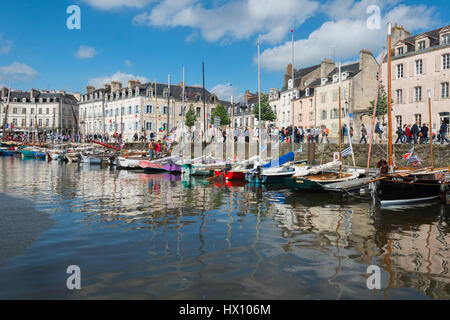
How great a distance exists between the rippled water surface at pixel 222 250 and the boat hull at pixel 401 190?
67 cm

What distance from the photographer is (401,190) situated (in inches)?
575

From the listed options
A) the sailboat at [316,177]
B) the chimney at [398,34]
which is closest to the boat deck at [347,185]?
the sailboat at [316,177]

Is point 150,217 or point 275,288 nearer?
point 275,288

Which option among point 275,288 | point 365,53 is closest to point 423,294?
point 275,288

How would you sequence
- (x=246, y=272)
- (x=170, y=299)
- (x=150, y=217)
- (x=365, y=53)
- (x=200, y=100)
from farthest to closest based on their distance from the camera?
1. (x=200, y=100)
2. (x=365, y=53)
3. (x=150, y=217)
4. (x=246, y=272)
5. (x=170, y=299)

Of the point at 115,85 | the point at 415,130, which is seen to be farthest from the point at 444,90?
the point at 115,85

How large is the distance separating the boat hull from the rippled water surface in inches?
26.3

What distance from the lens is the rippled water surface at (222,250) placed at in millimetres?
6074

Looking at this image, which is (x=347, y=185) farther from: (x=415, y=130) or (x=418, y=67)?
(x=418, y=67)

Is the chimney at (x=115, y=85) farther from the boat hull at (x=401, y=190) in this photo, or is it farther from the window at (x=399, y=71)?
the boat hull at (x=401, y=190)

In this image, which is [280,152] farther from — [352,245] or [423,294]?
[423,294]
